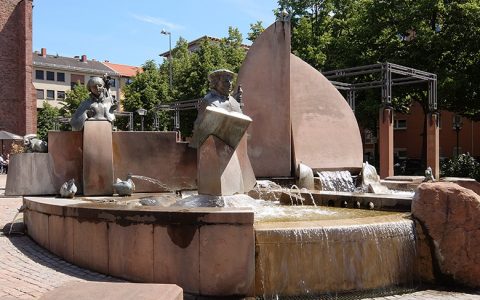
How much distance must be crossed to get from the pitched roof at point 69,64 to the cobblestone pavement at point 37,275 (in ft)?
229

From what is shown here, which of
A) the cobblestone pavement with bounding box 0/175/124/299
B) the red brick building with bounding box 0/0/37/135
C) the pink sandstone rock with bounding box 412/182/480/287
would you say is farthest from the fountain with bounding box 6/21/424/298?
the red brick building with bounding box 0/0/37/135

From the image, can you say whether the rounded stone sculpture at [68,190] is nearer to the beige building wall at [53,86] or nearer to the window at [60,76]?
the beige building wall at [53,86]

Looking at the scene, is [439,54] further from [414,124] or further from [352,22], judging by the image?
[414,124]

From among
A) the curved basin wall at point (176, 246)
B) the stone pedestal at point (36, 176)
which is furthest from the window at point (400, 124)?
the curved basin wall at point (176, 246)

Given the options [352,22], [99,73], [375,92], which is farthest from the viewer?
[99,73]

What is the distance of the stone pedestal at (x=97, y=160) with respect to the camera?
934 centimetres

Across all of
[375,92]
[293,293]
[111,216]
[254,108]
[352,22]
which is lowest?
[293,293]

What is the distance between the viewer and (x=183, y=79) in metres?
38.3

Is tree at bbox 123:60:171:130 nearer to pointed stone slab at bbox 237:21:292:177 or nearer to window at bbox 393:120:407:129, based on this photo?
window at bbox 393:120:407:129

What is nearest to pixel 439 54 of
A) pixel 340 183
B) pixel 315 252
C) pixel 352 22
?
pixel 352 22

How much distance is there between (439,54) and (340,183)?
1841cm

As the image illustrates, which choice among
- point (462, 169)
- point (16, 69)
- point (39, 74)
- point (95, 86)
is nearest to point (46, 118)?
point (39, 74)

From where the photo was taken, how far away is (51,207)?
6.82 metres

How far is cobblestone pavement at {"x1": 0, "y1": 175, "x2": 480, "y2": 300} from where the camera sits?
16.7 ft
